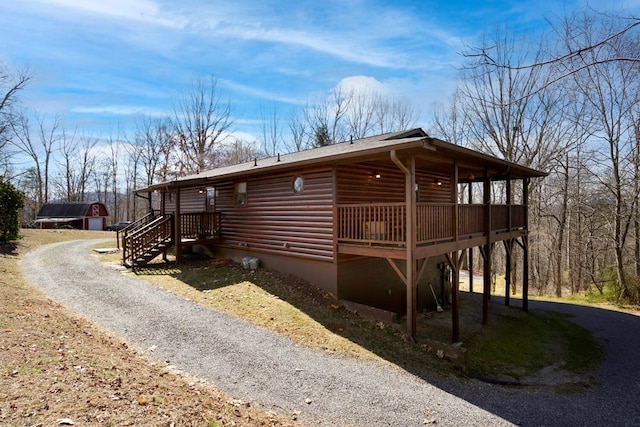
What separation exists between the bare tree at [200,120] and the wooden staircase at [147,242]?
20957mm

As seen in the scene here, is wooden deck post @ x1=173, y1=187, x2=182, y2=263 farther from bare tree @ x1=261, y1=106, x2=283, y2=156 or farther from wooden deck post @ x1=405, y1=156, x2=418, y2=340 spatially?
bare tree @ x1=261, y1=106, x2=283, y2=156

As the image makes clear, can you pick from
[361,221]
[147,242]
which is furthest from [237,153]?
[361,221]

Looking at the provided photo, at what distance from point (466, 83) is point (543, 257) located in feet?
42.7

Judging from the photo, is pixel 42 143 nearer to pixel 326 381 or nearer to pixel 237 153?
pixel 237 153

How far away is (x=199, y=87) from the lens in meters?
33.4

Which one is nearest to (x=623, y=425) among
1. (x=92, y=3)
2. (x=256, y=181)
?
(x=256, y=181)

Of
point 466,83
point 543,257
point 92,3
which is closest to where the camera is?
point 92,3

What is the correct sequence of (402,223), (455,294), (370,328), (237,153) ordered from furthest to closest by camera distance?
(237,153)
(455,294)
(370,328)
(402,223)

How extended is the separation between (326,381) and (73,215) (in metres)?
38.8

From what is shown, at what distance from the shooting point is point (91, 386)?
4.04 m

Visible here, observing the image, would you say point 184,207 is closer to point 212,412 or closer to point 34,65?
point 212,412

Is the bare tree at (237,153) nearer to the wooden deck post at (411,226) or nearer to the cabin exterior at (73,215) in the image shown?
the cabin exterior at (73,215)

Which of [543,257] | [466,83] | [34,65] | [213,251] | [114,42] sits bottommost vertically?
[543,257]

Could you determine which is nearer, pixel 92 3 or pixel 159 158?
pixel 92 3
